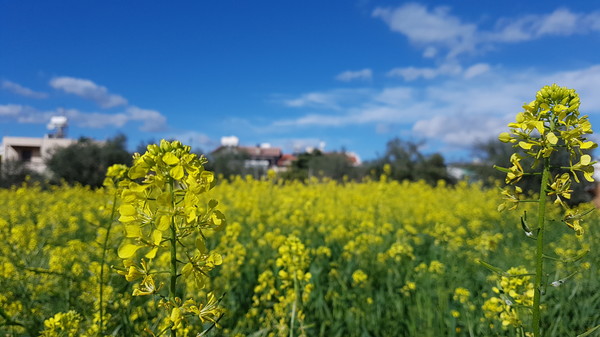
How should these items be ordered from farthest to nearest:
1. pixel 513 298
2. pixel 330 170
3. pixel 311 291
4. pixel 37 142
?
pixel 37 142
pixel 330 170
pixel 311 291
pixel 513 298

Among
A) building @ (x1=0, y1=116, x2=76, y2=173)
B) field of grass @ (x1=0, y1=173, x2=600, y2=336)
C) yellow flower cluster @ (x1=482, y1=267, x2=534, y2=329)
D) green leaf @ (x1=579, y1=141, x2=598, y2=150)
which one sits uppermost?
building @ (x1=0, y1=116, x2=76, y2=173)

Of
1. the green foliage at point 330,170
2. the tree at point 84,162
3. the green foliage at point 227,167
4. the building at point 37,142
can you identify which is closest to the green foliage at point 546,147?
the tree at point 84,162

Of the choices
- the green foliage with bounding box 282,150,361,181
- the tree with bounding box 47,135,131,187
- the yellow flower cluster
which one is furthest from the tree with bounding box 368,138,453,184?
the yellow flower cluster

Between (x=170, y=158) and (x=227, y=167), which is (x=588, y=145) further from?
(x=227, y=167)

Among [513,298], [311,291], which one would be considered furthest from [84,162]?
[513,298]

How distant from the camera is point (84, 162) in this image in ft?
80.5

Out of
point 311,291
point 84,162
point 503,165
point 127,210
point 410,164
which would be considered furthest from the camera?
point 410,164

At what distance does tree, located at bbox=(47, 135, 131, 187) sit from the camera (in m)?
24.2

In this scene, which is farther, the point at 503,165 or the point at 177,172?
the point at 503,165

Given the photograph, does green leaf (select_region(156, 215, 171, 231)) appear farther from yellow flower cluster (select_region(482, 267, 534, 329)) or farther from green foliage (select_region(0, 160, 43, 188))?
green foliage (select_region(0, 160, 43, 188))

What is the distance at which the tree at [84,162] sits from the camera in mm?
24219

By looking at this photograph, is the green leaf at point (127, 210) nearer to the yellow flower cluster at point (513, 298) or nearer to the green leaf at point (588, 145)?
the green leaf at point (588, 145)

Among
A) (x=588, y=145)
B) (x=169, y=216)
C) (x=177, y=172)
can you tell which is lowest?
(x=169, y=216)

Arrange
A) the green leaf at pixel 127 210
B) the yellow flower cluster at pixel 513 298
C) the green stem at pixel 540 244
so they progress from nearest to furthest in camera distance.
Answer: the green leaf at pixel 127 210
the green stem at pixel 540 244
the yellow flower cluster at pixel 513 298
